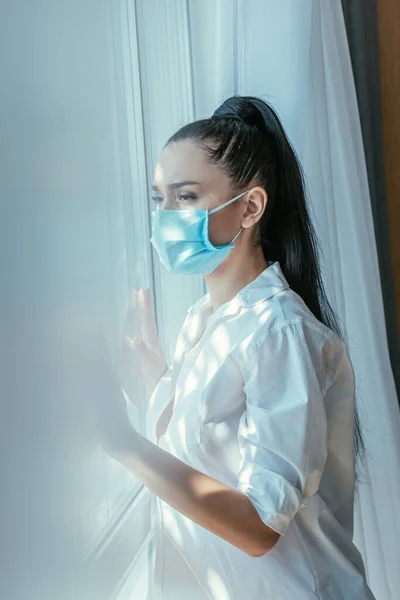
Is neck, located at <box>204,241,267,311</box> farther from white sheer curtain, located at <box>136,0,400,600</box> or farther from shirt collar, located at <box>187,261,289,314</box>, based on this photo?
white sheer curtain, located at <box>136,0,400,600</box>

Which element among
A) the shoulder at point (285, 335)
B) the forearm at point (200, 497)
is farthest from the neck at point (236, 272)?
the forearm at point (200, 497)

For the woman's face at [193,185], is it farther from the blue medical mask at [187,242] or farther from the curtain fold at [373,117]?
the curtain fold at [373,117]

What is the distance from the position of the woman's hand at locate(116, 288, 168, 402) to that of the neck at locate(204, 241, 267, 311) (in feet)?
0.48

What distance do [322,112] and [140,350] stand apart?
837 mm

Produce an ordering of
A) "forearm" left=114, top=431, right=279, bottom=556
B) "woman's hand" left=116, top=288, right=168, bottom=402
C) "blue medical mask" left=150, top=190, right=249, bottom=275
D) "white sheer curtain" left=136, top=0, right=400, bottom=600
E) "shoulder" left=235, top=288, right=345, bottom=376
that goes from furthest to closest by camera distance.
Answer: "white sheer curtain" left=136, top=0, right=400, bottom=600, "woman's hand" left=116, top=288, right=168, bottom=402, "blue medical mask" left=150, top=190, right=249, bottom=275, "shoulder" left=235, top=288, right=345, bottom=376, "forearm" left=114, top=431, right=279, bottom=556

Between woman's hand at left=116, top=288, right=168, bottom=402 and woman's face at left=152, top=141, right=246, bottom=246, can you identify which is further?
woman's hand at left=116, top=288, right=168, bottom=402

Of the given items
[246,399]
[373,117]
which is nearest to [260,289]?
[246,399]

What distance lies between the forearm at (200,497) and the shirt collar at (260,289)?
312mm

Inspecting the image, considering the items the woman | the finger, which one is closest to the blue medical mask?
the woman

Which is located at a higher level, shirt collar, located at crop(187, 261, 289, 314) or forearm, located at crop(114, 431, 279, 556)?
shirt collar, located at crop(187, 261, 289, 314)

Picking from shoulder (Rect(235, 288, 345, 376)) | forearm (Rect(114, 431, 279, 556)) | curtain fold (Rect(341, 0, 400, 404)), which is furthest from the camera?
curtain fold (Rect(341, 0, 400, 404))

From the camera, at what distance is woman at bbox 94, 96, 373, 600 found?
1008 millimetres

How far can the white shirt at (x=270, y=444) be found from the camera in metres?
1.03

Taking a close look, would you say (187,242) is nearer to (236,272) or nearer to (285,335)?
(236,272)
